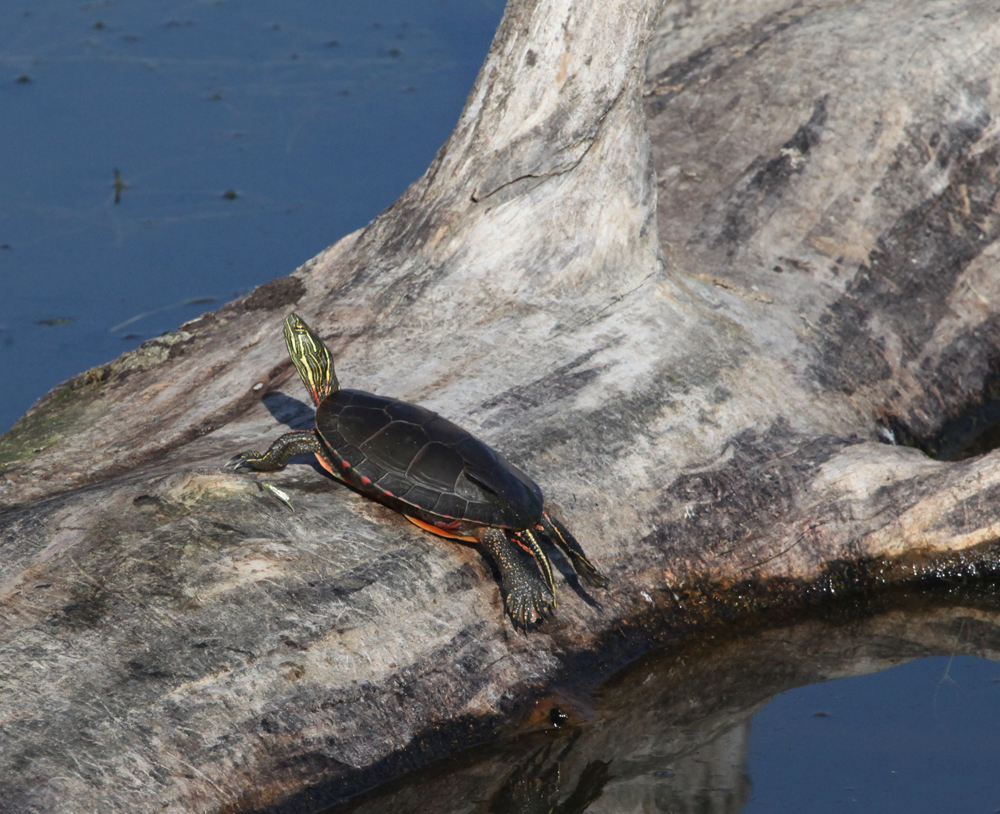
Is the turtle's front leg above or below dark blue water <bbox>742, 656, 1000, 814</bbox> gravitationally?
above

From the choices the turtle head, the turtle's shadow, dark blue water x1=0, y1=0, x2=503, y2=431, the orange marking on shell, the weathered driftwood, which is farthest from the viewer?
dark blue water x1=0, y1=0, x2=503, y2=431

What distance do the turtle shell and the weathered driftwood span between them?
0.55 feet

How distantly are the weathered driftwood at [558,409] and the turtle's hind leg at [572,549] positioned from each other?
0.51ft

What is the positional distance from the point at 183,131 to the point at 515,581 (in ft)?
20.1

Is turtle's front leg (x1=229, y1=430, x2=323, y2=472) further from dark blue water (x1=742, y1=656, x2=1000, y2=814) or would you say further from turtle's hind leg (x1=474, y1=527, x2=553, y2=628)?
dark blue water (x1=742, y1=656, x2=1000, y2=814)

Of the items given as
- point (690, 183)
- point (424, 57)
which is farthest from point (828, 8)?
point (424, 57)

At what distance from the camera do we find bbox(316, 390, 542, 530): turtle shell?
364 centimetres

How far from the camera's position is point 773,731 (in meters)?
3.76

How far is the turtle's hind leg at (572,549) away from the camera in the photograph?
151 inches

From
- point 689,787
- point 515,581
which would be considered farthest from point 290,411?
point 689,787

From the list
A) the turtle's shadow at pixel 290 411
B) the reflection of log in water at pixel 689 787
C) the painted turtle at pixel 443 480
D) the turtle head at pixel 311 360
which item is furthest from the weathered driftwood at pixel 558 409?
the reflection of log in water at pixel 689 787

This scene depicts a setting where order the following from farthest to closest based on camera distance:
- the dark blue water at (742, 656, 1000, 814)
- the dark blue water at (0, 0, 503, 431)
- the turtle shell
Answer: the dark blue water at (0, 0, 503, 431) → the turtle shell → the dark blue water at (742, 656, 1000, 814)

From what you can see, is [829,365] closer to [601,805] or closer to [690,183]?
[690,183]

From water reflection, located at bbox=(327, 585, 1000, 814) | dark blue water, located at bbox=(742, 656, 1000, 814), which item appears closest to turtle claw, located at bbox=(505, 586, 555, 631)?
water reflection, located at bbox=(327, 585, 1000, 814)
